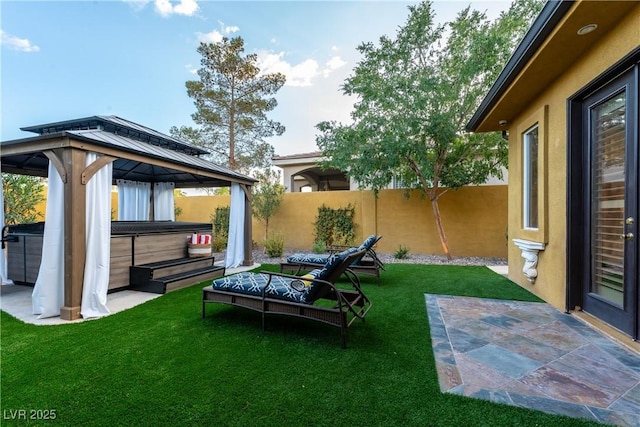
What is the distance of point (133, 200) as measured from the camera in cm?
844

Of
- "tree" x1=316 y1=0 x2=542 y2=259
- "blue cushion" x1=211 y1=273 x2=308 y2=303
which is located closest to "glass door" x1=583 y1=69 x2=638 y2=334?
"blue cushion" x1=211 y1=273 x2=308 y2=303

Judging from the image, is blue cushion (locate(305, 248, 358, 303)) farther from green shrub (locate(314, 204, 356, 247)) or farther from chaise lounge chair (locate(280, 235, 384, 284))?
green shrub (locate(314, 204, 356, 247))

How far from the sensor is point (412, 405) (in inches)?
79.3

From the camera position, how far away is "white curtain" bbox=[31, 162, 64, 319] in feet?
12.8

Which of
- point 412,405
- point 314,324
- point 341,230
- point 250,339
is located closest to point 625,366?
point 412,405

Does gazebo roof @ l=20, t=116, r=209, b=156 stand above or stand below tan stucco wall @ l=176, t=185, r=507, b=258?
above

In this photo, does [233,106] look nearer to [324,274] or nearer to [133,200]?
[133,200]

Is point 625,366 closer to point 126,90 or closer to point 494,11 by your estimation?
point 494,11

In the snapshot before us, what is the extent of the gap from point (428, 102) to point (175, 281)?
24.7 ft

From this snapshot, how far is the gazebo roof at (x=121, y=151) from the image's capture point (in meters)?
3.98

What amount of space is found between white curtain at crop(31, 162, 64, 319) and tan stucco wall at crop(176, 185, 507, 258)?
7.42m

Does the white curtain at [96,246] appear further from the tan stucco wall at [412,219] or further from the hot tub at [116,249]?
the tan stucco wall at [412,219]

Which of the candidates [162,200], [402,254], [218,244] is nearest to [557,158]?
[402,254]

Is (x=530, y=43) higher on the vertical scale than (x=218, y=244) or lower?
higher
